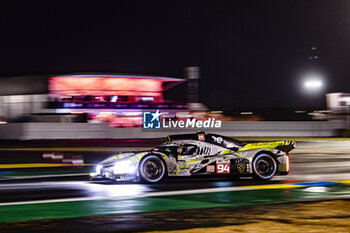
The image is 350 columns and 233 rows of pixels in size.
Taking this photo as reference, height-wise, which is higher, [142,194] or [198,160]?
[198,160]

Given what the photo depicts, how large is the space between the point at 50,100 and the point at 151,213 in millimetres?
57934

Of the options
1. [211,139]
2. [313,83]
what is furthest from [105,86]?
[211,139]

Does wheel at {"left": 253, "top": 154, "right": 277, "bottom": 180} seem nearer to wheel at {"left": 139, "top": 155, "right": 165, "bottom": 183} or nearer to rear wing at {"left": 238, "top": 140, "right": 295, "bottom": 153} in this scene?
rear wing at {"left": 238, "top": 140, "right": 295, "bottom": 153}

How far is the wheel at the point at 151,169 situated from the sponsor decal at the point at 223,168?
1.27 meters

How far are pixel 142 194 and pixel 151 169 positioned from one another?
1516 millimetres

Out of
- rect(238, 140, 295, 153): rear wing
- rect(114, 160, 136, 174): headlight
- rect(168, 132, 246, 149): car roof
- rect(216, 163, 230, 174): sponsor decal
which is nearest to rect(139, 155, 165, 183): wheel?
rect(114, 160, 136, 174): headlight

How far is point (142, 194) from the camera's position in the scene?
966 cm

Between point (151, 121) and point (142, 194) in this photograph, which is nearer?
point (142, 194)

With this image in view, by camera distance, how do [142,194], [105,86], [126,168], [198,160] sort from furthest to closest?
1. [105,86]
2. [198,160]
3. [126,168]
4. [142,194]

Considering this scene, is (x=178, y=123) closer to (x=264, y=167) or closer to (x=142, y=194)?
(x=264, y=167)

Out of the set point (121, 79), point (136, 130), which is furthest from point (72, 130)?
point (121, 79)

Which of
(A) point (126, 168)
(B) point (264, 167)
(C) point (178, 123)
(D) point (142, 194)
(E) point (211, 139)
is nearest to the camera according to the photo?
(D) point (142, 194)

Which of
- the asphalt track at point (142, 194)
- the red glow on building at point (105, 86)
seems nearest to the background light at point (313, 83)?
the red glow on building at point (105, 86)

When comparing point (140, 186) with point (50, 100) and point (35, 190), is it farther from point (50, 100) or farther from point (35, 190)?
point (50, 100)
